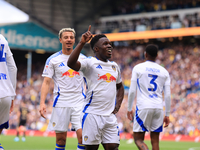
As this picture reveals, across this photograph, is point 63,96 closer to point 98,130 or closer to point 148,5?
point 98,130

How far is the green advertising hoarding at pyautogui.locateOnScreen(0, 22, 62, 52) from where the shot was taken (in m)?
31.4

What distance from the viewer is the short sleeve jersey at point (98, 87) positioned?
535 centimetres

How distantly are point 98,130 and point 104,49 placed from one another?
1.21 meters

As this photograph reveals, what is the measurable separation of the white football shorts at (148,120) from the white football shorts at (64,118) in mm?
1113

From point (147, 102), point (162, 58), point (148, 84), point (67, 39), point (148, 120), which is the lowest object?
point (148, 120)

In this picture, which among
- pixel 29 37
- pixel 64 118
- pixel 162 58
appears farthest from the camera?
pixel 29 37

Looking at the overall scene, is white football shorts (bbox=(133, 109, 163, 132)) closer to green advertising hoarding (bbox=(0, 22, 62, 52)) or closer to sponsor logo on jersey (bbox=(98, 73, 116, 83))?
sponsor logo on jersey (bbox=(98, 73, 116, 83))

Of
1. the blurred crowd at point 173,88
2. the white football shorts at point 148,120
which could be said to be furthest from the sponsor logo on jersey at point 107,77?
the blurred crowd at point 173,88

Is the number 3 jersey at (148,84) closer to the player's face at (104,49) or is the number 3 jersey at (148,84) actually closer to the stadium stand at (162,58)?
the player's face at (104,49)

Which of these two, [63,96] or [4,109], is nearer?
[4,109]

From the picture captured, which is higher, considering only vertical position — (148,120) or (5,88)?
(5,88)

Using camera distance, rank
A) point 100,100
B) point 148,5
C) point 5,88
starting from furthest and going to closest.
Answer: point 148,5 → point 100,100 → point 5,88

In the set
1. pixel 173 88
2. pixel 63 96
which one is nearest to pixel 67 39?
pixel 63 96

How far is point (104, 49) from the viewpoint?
17.7ft
